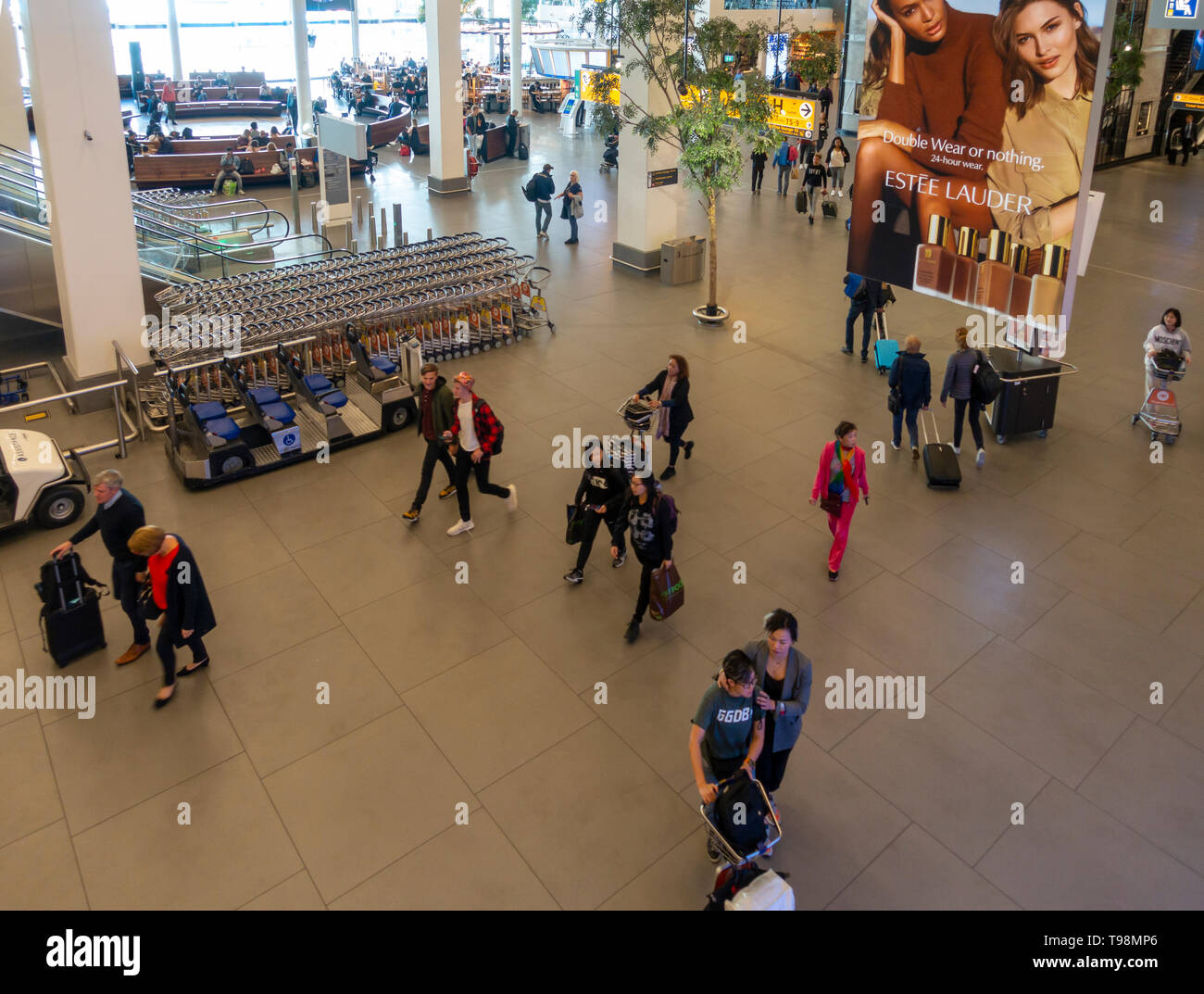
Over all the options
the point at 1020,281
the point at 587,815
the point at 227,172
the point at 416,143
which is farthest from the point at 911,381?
the point at 416,143

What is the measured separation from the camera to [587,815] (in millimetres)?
6004

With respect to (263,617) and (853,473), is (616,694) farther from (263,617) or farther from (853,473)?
(263,617)

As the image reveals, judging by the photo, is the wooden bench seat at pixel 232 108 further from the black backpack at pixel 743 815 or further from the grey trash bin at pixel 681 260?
the black backpack at pixel 743 815

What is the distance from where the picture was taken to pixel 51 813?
5949 millimetres

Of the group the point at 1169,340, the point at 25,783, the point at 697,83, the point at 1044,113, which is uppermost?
the point at 697,83

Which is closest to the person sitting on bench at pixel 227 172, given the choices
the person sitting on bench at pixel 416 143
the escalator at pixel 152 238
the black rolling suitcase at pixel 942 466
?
the escalator at pixel 152 238

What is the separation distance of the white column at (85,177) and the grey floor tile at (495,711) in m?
7.39

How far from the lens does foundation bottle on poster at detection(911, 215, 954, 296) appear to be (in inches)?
343

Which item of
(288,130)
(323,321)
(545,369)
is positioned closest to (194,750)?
(323,321)

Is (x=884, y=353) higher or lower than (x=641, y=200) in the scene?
lower

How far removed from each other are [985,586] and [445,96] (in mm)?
18017

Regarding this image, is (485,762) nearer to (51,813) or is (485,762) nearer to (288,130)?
(51,813)

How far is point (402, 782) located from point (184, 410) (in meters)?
6.20
